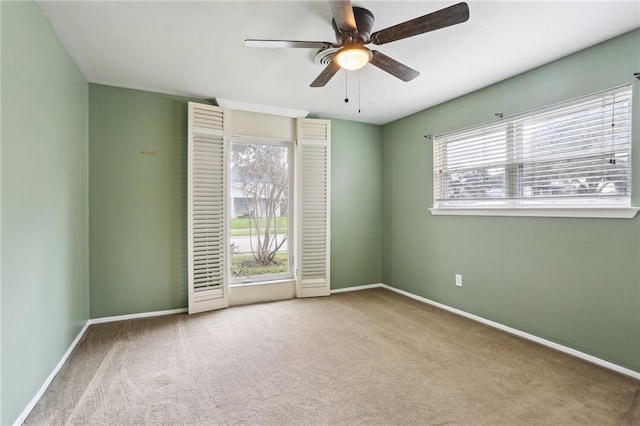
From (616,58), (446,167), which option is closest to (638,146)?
(616,58)

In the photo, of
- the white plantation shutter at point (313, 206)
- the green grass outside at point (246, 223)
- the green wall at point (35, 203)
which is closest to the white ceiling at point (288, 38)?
the green wall at point (35, 203)

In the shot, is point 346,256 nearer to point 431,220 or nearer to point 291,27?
point 431,220

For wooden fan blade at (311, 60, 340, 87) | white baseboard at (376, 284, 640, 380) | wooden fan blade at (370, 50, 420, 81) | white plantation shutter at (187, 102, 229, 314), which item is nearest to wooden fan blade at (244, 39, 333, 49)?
wooden fan blade at (311, 60, 340, 87)

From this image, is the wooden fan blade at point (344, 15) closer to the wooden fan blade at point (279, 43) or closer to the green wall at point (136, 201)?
the wooden fan blade at point (279, 43)

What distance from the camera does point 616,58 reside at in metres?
2.38

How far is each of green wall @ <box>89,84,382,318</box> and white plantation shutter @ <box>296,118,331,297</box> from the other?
56.9 inches

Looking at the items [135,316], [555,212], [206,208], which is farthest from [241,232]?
[555,212]

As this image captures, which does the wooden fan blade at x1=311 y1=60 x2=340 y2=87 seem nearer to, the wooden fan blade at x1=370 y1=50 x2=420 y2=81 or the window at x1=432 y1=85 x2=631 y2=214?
the wooden fan blade at x1=370 y1=50 x2=420 y2=81

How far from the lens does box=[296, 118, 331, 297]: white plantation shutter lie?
4.22m

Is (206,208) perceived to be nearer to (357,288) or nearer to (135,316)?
(135,316)

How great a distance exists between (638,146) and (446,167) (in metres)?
1.74

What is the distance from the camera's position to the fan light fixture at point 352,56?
2.04 meters

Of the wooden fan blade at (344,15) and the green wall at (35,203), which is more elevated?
the wooden fan blade at (344,15)

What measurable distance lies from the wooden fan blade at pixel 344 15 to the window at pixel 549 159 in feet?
6.82
